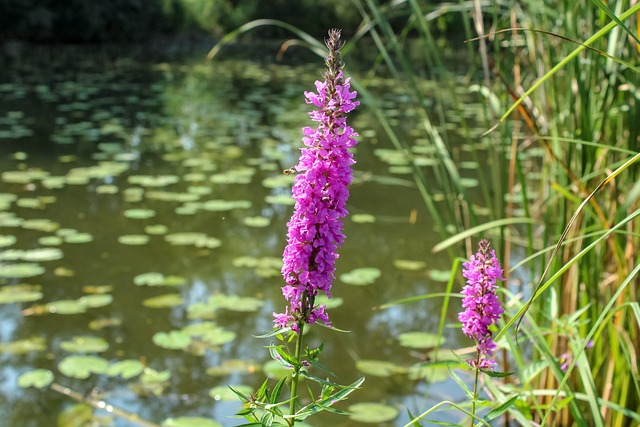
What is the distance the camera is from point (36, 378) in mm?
2279

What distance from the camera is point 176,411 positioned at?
2.20 meters

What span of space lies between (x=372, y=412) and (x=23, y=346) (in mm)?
1266

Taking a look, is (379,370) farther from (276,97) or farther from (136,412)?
(276,97)

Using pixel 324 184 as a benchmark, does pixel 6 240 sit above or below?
below

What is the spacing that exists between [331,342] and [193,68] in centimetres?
838

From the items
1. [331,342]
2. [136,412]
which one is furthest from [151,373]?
[331,342]

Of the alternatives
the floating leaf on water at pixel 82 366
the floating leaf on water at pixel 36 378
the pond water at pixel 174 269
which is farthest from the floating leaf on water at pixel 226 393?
the floating leaf on water at pixel 36 378

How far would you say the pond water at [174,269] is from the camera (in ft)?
7.69

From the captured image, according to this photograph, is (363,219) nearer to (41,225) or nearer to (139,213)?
(139,213)

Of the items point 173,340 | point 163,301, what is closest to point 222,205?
point 163,301

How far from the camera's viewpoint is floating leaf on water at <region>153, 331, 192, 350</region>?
2510 mm

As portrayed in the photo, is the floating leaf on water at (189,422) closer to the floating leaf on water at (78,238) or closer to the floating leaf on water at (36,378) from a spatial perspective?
the floating leaf on water at (36,378)

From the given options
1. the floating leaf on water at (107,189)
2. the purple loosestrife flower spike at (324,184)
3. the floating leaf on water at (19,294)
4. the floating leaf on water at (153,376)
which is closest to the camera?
the purple loosestrife flower spike at (324,184)

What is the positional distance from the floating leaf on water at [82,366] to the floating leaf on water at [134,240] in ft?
3.64
